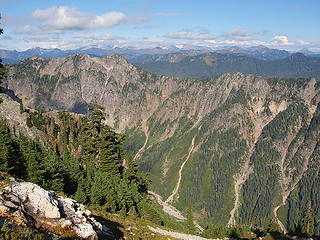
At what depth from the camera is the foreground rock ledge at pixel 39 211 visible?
1783 cm

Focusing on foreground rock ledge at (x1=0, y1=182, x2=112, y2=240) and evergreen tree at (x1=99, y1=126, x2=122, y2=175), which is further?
evergreen tree at (x1=99, y1=126, x2=122, y2=175)

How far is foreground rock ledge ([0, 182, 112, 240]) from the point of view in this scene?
58.5 feet

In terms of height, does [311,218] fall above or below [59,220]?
below

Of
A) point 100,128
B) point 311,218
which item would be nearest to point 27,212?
point 100,128

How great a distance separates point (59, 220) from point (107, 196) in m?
26.3

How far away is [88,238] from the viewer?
19922mm

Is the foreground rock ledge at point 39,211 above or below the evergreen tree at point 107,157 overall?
above

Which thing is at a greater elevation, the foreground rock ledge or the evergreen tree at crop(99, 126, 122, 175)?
the foreground rock ledge

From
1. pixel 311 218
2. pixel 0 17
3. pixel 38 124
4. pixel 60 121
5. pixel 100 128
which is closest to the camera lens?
pixel 0 17

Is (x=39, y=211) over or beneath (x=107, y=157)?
over

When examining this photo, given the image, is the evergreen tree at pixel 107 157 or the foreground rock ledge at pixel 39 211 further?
the evergreen tree at pixel 107 157

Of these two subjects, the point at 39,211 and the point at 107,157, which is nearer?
the point at 39,211

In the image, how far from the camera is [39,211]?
19.9 m

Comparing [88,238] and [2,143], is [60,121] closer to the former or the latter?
[2,143]
